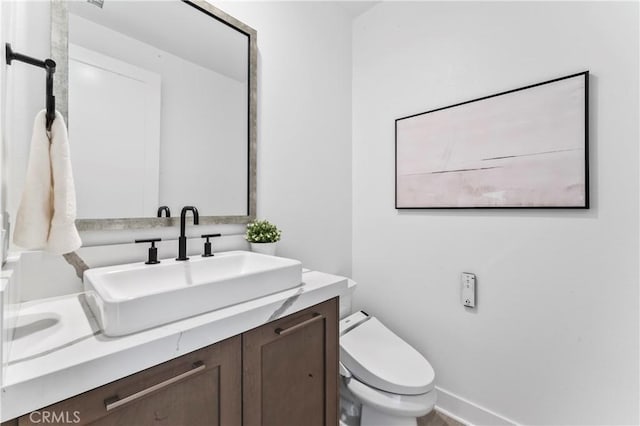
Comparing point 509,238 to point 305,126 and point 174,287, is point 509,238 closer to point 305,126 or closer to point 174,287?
point 305,126

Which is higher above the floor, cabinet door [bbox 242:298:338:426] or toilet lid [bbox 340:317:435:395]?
cabinet door [bbox 242:298:338:426]

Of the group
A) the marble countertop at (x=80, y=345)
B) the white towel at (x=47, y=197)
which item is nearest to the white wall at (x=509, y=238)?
the marble countertop at (x=80, y=345)

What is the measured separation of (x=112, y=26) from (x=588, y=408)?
7.84 ft

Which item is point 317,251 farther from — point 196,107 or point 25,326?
point 25,326

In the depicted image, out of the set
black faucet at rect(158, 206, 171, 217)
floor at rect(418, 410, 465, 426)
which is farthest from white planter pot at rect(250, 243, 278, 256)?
floor at rect(418, 410, 465, 426)

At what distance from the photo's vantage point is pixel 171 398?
0.69m

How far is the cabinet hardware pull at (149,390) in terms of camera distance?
0.60m

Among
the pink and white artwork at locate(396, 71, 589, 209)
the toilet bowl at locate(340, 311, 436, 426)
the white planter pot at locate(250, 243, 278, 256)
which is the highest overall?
the pink and white artwork at locate(396, 71, 589, 209)

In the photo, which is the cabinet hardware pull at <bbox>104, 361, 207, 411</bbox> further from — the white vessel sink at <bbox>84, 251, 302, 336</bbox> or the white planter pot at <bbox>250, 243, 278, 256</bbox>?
the white planter pot at <bbox>250, 243, 278, 256</bbox>

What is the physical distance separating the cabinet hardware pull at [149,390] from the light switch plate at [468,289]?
131cm

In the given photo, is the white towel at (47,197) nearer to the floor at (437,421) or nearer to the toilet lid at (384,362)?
the toilet lid at (384,362)

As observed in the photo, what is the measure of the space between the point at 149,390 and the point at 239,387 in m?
0.24

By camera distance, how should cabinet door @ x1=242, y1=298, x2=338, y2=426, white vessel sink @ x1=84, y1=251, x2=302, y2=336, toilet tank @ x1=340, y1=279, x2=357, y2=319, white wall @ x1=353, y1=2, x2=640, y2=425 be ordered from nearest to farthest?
white vessel sink @ x1=84, y1=251, x2=302, y2=336 < cabinet door @ x1=242, y1=298, x2=338, y2=426 < white wall @ x1=353, y1=2, x2=640, y2=425 < toilet tank @ x1=340, y1=279, x2=357, y2=319

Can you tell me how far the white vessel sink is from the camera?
66 centimetres
